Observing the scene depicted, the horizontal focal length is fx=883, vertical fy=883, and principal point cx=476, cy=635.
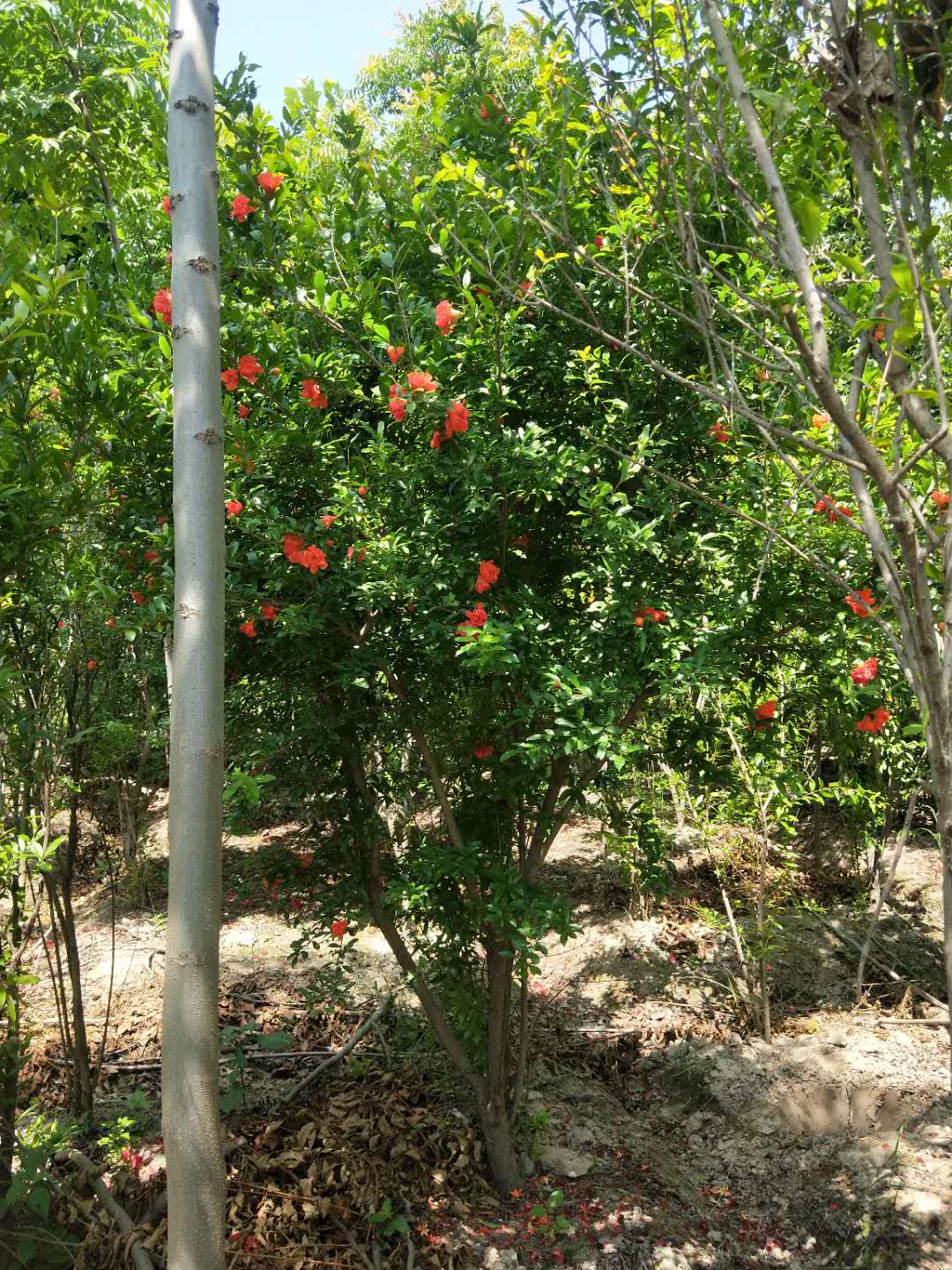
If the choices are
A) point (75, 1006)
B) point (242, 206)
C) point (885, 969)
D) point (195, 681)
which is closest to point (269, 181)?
point (242, 206)

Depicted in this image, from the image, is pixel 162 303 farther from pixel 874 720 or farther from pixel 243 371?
pixel 874 720

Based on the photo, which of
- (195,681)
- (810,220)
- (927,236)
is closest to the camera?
(810,220)

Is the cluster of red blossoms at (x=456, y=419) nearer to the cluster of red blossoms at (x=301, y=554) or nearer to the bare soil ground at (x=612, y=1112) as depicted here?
the cluster of red blossoms at (x=301, y=554)

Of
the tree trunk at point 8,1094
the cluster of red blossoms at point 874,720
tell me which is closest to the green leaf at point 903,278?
the cluster of red blossoms at point 874,720

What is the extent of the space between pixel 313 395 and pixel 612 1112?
331cm

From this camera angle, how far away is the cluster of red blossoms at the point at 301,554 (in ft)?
8.40

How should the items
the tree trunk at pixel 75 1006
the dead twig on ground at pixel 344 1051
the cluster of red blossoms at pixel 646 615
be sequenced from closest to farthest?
the cluster of red blossoms at pixel 646 615, the tree trunk at pixel 75 1006, the dead twig on ground at pixel 344 1051

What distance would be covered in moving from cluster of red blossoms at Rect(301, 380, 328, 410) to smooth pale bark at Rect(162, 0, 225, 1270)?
0.81 m

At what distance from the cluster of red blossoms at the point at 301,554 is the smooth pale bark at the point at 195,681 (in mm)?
788

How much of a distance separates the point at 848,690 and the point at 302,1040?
9.72 ft

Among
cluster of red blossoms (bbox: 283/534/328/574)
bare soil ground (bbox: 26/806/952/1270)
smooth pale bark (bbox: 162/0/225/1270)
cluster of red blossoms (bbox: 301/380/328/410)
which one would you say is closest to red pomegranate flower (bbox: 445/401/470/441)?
cluster of red blossoms (bbox: 301/380/328/410)

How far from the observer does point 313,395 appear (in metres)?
2.63

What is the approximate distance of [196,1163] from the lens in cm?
156

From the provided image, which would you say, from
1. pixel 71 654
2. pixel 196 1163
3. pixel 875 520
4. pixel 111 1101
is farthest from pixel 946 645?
pixel 111 1101
